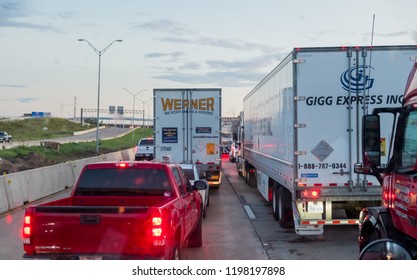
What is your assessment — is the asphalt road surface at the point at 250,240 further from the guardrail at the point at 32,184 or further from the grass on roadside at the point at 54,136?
the grass on roadside at the point at 54,136

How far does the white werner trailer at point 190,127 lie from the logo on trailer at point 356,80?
1079cm

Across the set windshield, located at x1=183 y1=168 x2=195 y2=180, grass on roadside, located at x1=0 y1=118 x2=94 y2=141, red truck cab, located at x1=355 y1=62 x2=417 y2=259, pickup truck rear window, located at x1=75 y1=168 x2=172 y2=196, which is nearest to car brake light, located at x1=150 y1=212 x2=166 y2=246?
pickup truck rear window, located at x1=75 y1=168 x2=172 y2=196

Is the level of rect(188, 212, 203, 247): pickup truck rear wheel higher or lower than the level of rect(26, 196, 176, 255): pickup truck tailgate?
lower

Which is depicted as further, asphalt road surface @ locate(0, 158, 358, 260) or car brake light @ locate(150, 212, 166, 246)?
asphalt road surface @ locate(0, 158, 358, 260)

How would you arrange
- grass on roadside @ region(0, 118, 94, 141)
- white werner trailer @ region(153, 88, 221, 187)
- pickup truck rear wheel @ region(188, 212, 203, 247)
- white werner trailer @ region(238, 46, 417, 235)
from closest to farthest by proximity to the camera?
pickup truck rear wheel @ region(188, 212, 203, 247) < white werner trailer @ region(238, 46, 417, 235) < white werner trailer @ region(153, 88, 221, 187) < grass on roadside @ region(0, 118, 94, 141)

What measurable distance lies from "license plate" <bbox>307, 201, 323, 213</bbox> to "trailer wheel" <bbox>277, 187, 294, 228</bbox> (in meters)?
1.42

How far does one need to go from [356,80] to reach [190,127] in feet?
36.4

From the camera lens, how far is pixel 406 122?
5172mm

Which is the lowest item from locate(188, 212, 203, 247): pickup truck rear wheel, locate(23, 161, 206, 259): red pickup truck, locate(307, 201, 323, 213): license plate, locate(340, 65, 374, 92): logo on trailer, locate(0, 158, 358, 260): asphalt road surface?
locate(0, 158, 358, 260): asphalt road surface

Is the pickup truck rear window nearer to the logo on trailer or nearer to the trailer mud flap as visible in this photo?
the trailer mud flap

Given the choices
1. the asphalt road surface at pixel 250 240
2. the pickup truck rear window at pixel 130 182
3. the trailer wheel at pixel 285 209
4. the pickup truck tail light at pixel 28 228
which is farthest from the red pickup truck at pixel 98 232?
the trailer wheel at pixel 285 209

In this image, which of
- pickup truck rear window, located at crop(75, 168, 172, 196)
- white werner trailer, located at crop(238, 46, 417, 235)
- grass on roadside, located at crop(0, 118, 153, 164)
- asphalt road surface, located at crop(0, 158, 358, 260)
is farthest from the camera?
grass on roadside, located at crop(0, 118, 153, 164)

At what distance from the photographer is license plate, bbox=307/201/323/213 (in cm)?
1014
